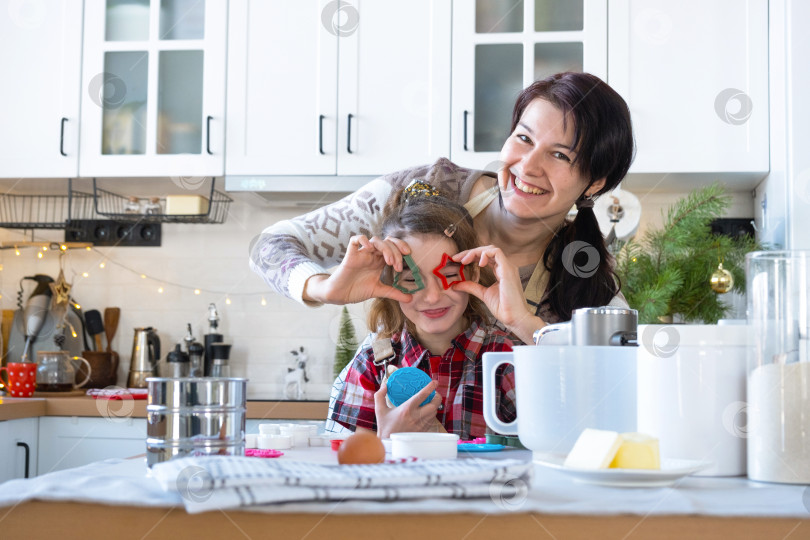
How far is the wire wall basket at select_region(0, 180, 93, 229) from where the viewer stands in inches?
123

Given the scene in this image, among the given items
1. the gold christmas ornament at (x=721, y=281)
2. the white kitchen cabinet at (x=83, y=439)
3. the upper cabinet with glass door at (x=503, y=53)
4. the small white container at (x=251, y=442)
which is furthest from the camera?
the upper cabinet with glass door at (x=503, y=53)

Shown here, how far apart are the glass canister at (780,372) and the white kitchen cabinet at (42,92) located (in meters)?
2.58

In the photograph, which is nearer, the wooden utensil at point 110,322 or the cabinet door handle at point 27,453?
the cabinet door handle at point 27,453

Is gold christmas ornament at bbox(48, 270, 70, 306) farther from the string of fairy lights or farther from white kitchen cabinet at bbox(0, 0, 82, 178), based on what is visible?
white kitchen cabinet at bbox(0, 0, 82, 178)

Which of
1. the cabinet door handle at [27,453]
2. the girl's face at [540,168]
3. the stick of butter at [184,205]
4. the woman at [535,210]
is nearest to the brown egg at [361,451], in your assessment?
the woman at [535,210]

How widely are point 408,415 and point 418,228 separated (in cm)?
43

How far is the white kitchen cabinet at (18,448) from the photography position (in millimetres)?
2426

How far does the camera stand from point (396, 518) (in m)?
0.55

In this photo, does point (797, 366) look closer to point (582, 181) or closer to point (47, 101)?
point (582, 181)

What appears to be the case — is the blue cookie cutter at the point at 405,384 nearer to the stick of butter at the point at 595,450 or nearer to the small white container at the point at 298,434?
the small white container at the point at 298,434

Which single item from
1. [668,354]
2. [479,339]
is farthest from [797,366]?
[479,339]

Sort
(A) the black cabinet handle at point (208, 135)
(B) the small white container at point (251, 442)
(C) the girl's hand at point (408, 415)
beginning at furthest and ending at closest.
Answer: (A) the black cabinet handle at point (208, 135) < (C) the girl's hand at point (408, 415) < (B) the small white container at point (251, 442)

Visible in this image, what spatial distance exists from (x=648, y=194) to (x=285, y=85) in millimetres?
1252

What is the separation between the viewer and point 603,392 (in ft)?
2.56
